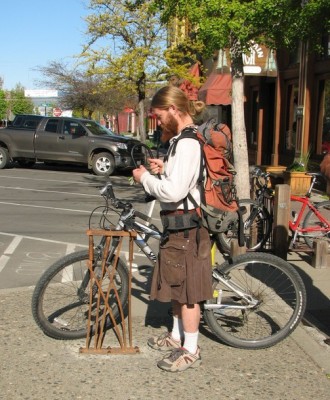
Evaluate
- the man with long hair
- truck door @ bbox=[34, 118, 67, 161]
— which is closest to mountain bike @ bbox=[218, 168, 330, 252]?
the man with long hair

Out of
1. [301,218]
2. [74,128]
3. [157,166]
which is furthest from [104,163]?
[157,166]

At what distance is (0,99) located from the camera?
261 ft

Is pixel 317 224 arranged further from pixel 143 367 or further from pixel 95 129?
pixel 95 129

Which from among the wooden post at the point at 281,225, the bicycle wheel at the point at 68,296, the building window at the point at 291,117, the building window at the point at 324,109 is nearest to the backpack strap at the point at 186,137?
the bicycle wheel at the point at 68,296

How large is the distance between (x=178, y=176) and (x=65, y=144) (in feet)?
48.5

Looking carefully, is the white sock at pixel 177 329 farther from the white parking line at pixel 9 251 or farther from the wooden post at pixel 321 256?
the white parking line at pixel 9 251

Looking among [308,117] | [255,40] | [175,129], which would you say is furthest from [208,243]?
[308,117]

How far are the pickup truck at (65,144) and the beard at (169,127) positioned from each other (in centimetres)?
1266

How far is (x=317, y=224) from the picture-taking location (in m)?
7.30

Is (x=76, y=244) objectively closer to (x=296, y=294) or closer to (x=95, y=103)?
(x=296, y=294)

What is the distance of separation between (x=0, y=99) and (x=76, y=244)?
76680 mm

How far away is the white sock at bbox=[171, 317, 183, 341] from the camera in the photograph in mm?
4035

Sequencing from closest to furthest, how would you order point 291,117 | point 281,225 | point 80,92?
point 281,225 < point 291,117 < point 80,92

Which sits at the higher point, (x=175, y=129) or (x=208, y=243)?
(x=175, y=129)
